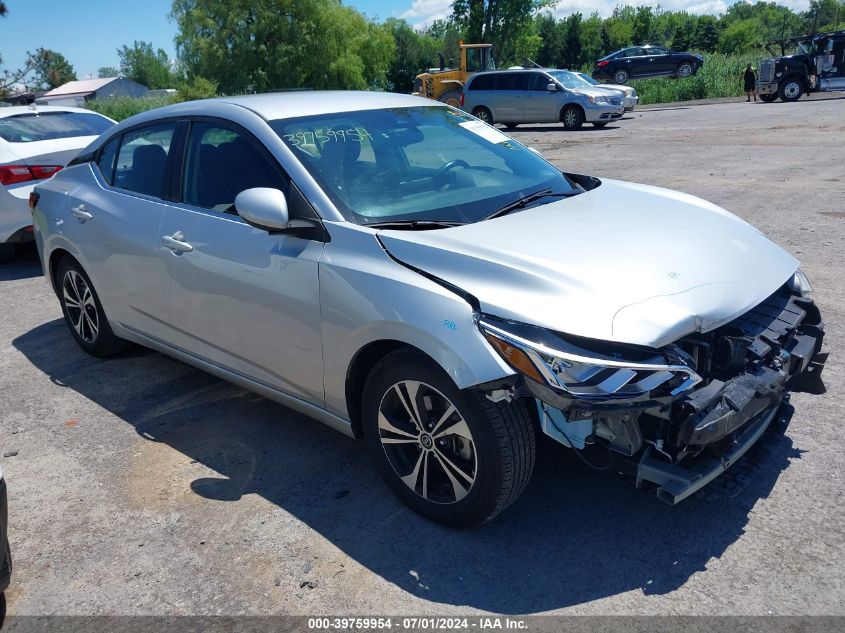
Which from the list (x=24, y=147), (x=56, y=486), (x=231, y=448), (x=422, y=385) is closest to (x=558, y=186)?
(x=422, y=385)

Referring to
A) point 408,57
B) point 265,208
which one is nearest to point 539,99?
point 265,208

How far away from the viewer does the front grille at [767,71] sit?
26609mm

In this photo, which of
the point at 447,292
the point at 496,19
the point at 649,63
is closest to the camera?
the point at 447,292

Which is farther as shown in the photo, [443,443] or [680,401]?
[443,443]

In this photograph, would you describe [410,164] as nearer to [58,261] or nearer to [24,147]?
[58,261]

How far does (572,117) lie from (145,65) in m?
142

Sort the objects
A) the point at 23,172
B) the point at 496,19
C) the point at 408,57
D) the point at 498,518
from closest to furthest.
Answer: the point at 498,518 < the point at 23,172 < the point at 496,19 < the point at 408,57

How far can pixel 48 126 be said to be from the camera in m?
8.54

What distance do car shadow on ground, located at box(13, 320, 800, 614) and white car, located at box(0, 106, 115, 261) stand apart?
176 inches

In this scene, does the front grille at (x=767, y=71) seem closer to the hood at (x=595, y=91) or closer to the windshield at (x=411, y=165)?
the hood at (x=595, y=91)

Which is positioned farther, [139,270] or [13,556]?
[139,270]

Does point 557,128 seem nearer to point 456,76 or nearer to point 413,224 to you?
point 456,76

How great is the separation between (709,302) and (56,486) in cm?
322

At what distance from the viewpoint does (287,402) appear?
379cm
